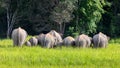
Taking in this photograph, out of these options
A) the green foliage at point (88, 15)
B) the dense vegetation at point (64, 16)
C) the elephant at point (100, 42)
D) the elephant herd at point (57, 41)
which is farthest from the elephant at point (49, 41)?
the green foliage at point (88, 15)

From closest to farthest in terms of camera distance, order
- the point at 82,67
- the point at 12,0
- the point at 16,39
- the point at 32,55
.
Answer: the point at 82,67 < the point at 32,55 < the point at 16,39 < the point at 12,0

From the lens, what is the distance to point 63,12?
39.9 meters

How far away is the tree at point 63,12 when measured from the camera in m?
39.8

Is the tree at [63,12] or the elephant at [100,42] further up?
the elephant at [100,42]

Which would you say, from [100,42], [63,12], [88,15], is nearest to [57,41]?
[100,42]

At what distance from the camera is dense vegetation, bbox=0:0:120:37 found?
132 feet

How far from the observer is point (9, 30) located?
4288cm

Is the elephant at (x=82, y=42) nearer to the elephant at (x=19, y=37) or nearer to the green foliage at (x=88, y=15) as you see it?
the elephant at (x=19, y=37)

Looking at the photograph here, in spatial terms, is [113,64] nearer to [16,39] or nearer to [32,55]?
[32,55]

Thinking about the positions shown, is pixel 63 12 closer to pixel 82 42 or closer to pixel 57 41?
pixel 57 41

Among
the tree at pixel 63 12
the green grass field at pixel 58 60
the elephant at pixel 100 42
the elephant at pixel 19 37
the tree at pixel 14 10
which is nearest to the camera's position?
the green grass field at pixel 58 60

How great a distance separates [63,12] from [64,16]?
0.39m

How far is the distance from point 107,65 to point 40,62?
260 cm

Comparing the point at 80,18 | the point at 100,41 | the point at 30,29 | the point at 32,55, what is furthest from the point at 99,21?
the point at 32,55
